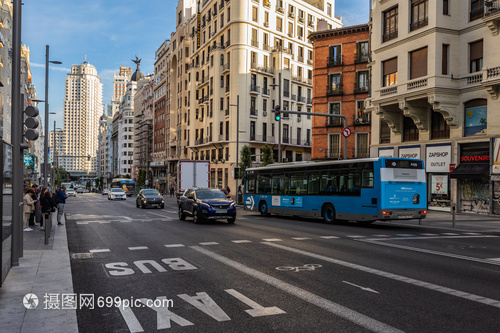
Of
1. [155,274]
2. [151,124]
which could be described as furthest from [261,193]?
[151,124]

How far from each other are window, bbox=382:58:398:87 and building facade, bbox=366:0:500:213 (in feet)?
0.22

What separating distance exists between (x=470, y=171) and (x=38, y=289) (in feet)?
81.1

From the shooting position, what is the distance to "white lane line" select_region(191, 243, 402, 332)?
17.6ft

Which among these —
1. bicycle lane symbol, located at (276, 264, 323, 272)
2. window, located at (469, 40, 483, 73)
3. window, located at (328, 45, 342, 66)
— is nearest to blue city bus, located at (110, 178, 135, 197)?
window, located at (328, 45, 342, 66)

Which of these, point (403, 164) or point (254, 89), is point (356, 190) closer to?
point (403, 164)

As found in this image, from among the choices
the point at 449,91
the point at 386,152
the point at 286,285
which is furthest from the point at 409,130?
the point at 286,285

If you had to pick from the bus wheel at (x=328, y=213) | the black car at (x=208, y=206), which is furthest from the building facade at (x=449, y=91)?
the black car at (x=208, y=206)

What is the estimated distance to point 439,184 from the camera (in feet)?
93.3

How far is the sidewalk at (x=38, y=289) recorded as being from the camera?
5.33 metres

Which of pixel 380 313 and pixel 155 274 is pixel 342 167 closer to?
pixel 155 274

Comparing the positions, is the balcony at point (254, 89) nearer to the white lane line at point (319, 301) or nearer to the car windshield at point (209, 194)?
the car windshield at point (209, 194)

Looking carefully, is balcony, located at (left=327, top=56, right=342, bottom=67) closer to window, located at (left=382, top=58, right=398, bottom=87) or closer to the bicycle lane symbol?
window, located at (left=382, top=58, right=398, bottom=87)

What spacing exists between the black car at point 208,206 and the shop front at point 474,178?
1474 centimetres

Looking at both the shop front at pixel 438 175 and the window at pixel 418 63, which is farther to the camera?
the shop front at pixel 438 175
